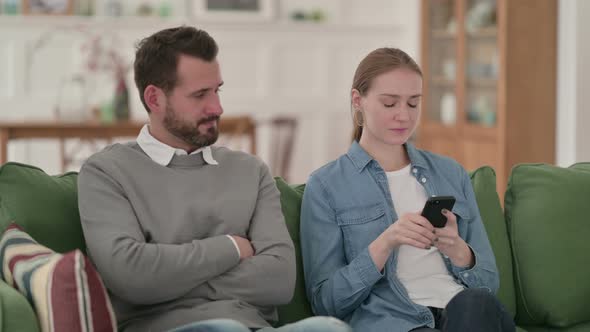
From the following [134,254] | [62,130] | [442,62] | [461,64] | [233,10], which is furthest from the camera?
[233,10]

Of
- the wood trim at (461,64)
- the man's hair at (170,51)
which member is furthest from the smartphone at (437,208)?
the wood trim at (461,64)

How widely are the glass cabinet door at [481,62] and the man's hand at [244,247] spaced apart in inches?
147

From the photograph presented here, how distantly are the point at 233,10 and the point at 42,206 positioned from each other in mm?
5218

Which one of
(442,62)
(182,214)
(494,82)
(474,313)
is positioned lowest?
(474,313)

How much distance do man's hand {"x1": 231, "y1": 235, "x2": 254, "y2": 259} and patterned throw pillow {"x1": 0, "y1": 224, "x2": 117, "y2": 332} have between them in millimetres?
345

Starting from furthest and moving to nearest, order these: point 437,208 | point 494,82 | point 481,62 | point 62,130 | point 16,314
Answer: point 481,62 < point 494,82 < point 62,130 < point 437,208 < point 16,314

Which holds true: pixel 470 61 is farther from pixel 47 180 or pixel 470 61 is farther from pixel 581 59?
pixel 47 180

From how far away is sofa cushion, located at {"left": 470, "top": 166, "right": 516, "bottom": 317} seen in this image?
91.6 inches

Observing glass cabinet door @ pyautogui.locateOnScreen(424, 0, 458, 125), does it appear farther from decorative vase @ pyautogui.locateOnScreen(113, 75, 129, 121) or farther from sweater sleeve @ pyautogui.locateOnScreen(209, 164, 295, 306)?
sweater sleeve @ pyautogui.locateOnScreen(209, 164, 295, 306)

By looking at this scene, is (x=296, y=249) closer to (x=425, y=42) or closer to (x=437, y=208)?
(x=437, y=208)

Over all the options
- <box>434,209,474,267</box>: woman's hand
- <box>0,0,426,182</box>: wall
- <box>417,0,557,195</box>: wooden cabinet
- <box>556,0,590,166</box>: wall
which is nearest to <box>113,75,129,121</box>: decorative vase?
<box>0,0,426,182</box>: wall

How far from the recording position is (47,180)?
6.74ft

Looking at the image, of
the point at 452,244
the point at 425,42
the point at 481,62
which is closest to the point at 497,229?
the point at 452,244

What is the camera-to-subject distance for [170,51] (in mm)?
2033
